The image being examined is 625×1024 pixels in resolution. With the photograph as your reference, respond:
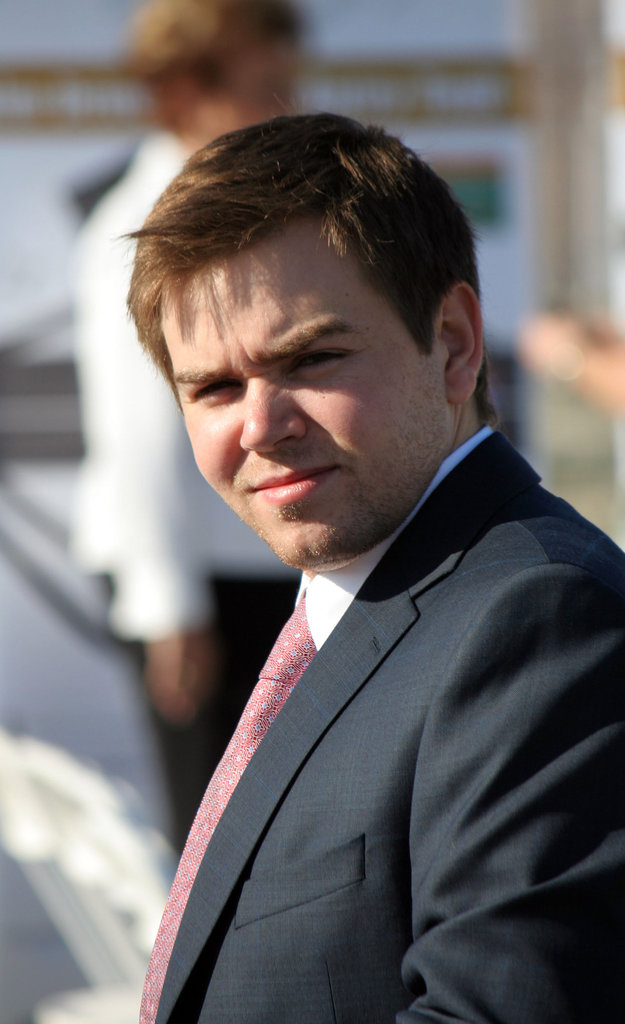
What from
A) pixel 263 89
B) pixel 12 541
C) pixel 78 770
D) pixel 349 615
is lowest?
pixel 78 770

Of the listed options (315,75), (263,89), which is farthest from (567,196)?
(263,89)

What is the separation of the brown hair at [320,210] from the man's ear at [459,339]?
0.07 feet

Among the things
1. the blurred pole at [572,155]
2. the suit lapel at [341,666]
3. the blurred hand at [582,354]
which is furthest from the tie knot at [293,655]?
the blurred pole at [572,155]

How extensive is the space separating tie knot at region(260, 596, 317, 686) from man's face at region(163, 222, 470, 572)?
0.09 meters

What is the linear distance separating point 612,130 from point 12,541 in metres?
2.06

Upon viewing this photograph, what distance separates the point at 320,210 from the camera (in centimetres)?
125

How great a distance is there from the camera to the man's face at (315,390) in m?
1.23

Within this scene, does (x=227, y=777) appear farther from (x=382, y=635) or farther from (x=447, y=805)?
(x=447, y=805)

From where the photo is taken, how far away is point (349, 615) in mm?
1243

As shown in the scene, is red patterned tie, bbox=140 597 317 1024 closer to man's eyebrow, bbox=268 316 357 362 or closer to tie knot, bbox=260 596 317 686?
tie knot, bbox=260 596 317 686

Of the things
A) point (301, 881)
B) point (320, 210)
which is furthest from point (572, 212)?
point (301, 881)

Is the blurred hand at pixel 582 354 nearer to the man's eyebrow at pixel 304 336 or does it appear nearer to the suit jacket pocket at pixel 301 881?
the man's eyebrow at pixel 304 336

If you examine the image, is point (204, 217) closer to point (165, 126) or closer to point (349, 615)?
point (349, 615)

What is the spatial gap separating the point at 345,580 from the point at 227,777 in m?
0.24
